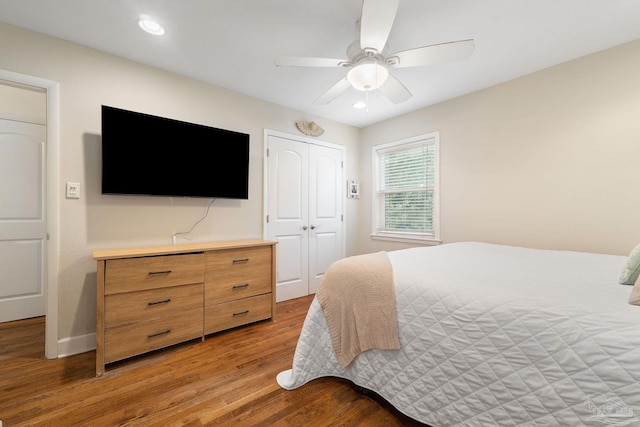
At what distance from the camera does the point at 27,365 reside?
1.80 metres

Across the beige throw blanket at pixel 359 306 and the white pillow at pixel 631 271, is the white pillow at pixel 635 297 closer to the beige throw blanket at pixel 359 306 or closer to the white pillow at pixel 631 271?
the white pillow at pixel 631 271

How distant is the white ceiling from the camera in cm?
164

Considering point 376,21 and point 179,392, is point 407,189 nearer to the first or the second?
point 376,21

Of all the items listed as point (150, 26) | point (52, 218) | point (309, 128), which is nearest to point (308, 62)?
point (150, 26)

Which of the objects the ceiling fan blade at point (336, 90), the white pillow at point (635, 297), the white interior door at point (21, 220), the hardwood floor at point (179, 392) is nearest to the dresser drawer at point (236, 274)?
the hardwood floor at point (179, 392)

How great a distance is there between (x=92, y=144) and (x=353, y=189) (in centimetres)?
298

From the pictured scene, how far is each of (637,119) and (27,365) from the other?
186 inches

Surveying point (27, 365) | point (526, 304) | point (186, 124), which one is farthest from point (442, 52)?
point (27, 365)

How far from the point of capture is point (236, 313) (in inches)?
93.0

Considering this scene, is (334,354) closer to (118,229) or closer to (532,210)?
(118,229)

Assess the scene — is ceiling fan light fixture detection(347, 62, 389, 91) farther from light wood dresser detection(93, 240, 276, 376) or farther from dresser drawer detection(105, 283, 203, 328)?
dresser drawer detection(105, 283, 203, 328)

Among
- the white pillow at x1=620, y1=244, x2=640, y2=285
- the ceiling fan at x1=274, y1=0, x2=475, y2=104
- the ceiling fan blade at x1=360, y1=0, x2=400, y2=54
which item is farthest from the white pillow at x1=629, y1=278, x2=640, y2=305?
the ceiling fan blade at x1=360, y1=0, x2=400, y2=54

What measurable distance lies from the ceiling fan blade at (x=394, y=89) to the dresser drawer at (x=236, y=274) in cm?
175

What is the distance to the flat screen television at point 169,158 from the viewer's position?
6.71ft
